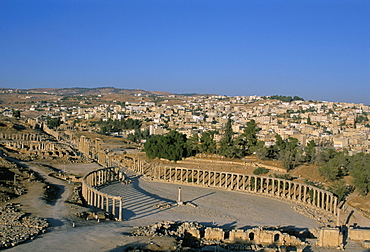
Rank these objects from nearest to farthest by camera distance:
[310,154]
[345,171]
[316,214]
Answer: [316,214] < [345,171] < [310,154]

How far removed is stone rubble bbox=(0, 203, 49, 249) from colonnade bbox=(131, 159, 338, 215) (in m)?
18.6

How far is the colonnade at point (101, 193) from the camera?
88.1ft

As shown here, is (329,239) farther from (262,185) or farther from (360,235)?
(262,185)

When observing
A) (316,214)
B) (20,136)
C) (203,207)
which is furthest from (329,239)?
(20,136)

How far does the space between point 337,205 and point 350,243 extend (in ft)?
31.9

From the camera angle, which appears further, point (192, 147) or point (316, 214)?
point (192, 147)

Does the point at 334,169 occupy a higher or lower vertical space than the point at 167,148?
higher

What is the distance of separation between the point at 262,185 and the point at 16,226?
22.3 meters

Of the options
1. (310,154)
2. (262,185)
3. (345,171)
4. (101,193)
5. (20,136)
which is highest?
(310,154)

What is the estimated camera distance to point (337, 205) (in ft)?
102

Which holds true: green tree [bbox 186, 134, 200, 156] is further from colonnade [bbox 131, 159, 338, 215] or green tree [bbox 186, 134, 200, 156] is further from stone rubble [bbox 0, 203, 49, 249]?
stone rubble [bbox 0, 203, 49, 249]

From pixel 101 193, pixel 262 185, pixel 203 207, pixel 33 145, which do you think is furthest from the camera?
pixel 33 145

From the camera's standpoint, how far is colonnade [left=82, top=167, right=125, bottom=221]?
26.9 meters

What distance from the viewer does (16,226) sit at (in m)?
21.8
